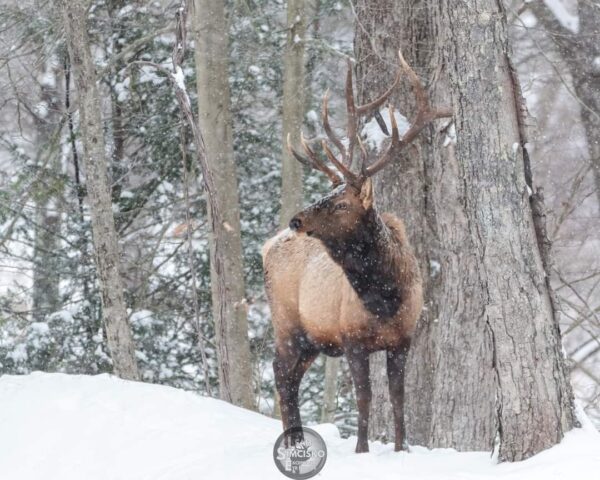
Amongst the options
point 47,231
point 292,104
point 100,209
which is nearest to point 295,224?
point 100,209

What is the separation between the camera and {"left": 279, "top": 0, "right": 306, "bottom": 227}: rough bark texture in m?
11.6

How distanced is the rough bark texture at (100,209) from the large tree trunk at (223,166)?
1335 millimetres

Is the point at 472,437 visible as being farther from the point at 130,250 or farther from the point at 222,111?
the point at 130,250

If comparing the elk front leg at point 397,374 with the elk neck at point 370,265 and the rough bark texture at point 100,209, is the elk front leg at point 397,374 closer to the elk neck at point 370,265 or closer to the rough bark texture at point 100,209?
the elk neck at point 370,265

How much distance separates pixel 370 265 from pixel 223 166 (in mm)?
5211

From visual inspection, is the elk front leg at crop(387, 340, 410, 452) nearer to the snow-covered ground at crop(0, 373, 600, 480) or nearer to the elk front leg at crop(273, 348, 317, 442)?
the snow-covered ground at crop(0, 373, 600, 480)

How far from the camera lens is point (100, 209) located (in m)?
9.81

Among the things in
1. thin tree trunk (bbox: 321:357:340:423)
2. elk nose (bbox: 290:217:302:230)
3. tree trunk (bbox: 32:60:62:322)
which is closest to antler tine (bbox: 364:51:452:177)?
elk nose (bbox: 290:217:302:230)

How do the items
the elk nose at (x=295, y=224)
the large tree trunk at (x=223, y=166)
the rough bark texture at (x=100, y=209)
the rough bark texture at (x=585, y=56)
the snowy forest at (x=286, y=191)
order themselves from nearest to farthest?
the snowy forest at (x=286, y=191) < the elk nose at (x=295, y=224) < the rough bark texture at (x=100, y=209) < the large tree trunk at (x=223, y=166) < the rough bark texture at (x=585, y=56)

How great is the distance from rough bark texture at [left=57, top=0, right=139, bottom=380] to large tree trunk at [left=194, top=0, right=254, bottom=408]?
1.33 m

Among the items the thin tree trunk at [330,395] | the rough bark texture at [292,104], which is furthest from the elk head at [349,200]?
the thin tree trunk at [330,395]

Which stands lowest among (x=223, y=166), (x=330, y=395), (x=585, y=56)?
(x=330, y=395)

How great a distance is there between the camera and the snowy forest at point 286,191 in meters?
5.27

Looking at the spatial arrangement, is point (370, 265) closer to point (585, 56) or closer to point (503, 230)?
point (503, 230)
